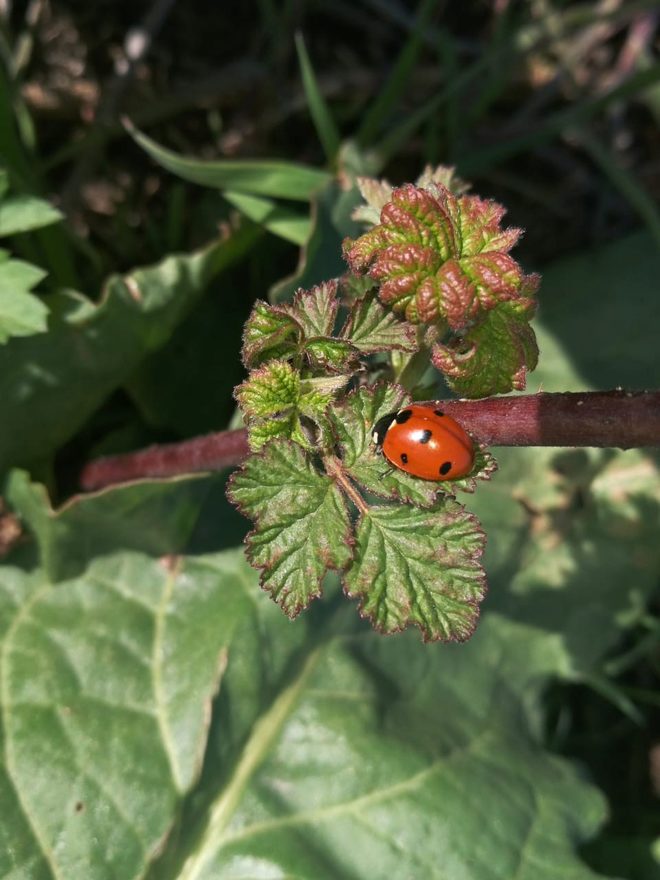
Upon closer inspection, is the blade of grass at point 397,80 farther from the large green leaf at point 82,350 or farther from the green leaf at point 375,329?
the green leaf at point 375,329

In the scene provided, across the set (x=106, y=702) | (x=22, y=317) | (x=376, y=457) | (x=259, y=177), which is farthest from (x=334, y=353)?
(x=259, y=177)

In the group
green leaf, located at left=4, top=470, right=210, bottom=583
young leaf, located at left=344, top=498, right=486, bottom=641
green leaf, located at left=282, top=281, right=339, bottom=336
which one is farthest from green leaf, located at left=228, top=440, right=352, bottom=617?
green leaf, located at left=4, top=470, right=210, bottom=583

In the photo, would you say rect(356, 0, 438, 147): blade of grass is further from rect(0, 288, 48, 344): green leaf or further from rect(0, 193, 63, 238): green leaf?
rect(0, 288, 48, 344): green leaf

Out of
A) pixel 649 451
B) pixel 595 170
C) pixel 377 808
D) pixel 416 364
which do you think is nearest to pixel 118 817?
pixel 377 808

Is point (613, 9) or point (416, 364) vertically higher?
point (613, 9)

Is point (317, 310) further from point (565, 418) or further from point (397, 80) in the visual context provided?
point (397, 80)

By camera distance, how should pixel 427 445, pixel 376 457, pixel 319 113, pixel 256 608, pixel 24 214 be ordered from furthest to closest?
pixel 319 113, pixel 256 608, pixel 24 214, pixel 376 457, pixel 427 445

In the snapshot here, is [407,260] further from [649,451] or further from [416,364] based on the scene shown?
[649,451]
